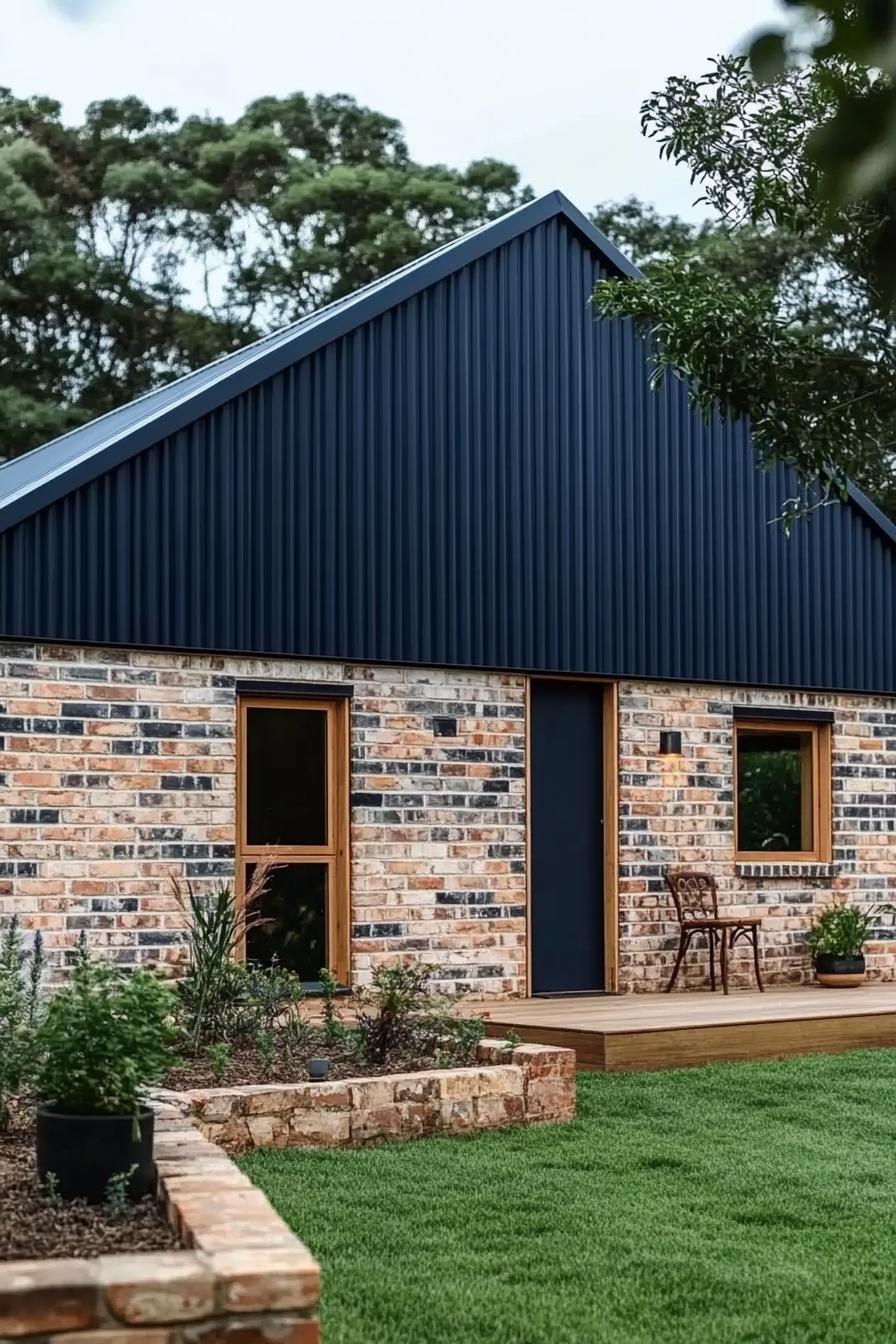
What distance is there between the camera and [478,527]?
12.4 meters

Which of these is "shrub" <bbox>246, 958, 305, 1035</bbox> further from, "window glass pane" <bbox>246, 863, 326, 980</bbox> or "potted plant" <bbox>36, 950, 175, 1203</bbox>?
"potted plant" <bbox>36, 950, 175, 1203</bbox>

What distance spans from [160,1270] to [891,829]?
1145 centimetres

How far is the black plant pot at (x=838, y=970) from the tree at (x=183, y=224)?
15399 mm

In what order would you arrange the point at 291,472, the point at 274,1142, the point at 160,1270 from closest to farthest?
1. the point at 160,1270
2. the point at 274,1142
3. the point at 291,472

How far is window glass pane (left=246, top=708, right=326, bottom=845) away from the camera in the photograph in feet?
37.7

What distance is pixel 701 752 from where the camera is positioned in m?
13.4

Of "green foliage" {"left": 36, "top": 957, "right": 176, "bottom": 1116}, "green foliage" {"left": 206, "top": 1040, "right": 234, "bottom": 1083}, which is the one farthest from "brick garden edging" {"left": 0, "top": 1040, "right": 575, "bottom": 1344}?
"green foliage" {"left": 206, "top": 1040, "right": 234, "bottom": 1083}

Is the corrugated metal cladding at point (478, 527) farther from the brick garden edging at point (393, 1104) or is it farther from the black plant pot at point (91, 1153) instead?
the black plant pot at point (91, 1153)

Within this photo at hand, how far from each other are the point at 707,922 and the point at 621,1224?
243 inches

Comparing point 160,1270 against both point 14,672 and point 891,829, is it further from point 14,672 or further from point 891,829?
point 891,829

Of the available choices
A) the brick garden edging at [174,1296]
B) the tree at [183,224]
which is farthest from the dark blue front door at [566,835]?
the tree at [183,224]

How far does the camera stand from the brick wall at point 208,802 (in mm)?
10516

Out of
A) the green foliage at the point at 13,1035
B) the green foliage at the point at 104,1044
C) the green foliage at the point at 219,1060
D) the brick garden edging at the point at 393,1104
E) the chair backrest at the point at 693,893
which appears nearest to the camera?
the green foliage at the point at 104,1044

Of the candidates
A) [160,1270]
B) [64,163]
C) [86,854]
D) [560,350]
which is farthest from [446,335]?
[64,163]
